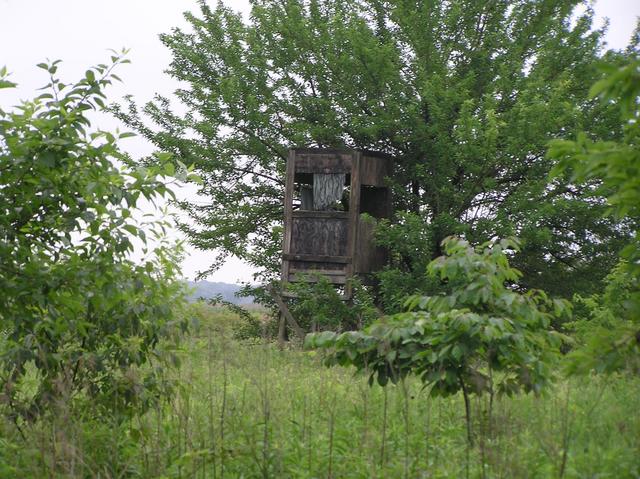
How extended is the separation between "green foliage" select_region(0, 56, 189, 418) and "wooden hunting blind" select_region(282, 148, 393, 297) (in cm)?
1108

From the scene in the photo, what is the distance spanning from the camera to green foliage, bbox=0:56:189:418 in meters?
5.50

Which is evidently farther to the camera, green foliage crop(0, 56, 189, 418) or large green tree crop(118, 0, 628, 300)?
large green tree crop(118, 0, 628, 300)

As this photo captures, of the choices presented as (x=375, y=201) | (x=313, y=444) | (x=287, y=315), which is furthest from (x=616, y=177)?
(x=375, y=201)

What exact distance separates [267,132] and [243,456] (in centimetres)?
1526

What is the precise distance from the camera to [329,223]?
17.3 metres

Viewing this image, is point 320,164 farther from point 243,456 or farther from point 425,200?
point 243,456

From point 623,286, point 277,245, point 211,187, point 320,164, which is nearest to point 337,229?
point 320,164

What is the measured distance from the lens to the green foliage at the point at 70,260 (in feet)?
18.0

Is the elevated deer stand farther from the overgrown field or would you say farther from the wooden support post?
the overgrown field

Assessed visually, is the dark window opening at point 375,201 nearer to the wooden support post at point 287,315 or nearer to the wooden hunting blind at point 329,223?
the wooden hunting blind at point 329,223

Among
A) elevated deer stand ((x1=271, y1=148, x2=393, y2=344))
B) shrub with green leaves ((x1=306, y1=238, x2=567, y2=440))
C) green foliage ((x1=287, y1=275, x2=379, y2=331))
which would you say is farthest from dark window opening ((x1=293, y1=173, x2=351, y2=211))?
shrub with green leaves ((x1=306, y1=238, x2=567, y2=440))

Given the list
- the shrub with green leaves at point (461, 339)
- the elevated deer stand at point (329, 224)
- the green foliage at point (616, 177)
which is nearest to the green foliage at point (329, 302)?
the elevated deer stand at point (329, 224)

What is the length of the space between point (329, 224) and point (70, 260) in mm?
11655

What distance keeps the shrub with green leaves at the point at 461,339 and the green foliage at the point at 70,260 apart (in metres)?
1.33
